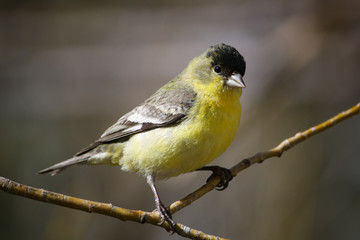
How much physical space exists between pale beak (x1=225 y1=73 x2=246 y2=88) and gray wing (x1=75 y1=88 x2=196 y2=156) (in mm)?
293

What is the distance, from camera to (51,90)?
297 inches

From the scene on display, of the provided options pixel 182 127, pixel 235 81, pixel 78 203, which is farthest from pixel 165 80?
pixel 78 203

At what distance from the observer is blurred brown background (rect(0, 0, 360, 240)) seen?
19.2 feet

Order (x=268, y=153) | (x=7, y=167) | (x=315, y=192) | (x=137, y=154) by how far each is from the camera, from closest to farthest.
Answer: (x=268, y=153) < (x=137, y=154) < (x=315, y=192) < (x=7, y=167)

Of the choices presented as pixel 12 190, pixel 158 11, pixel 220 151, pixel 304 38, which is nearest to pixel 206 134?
pixel 220 151

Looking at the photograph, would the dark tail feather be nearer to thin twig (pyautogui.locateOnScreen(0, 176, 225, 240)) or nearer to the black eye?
the black eye

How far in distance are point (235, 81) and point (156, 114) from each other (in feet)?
2.24

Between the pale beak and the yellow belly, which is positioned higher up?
the pale beak

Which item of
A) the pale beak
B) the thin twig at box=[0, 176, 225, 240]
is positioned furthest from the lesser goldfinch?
the thin twig at box=[0, 176, 225, 240]

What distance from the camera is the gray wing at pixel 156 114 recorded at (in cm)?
339

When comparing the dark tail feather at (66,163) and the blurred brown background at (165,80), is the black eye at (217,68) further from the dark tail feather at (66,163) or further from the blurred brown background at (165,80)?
the blurred brown background at (165,80)

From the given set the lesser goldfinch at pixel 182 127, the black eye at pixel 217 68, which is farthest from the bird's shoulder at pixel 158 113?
the black eye at pixel 217 68

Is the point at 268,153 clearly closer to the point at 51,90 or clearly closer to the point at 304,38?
the point at 304,38

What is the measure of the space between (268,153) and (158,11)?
506 centimetres
